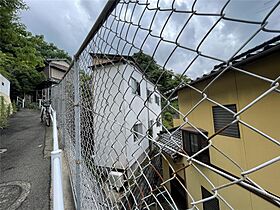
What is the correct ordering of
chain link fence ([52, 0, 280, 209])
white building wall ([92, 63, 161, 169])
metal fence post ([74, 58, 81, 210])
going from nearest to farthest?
chain link fence ([52, 0, 280, 209])
white building wall ([92, 63, 161, 169])
metal fence post ([74, 58, 81, 210])

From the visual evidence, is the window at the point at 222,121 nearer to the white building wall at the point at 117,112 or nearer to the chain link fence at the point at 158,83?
the chain link fence at the point at 158,83

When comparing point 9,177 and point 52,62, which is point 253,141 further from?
point 52,62

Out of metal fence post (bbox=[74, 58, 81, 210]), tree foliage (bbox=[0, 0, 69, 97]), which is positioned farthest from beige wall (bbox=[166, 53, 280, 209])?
tree foliage (bbox=[0, 0, 69, 97])

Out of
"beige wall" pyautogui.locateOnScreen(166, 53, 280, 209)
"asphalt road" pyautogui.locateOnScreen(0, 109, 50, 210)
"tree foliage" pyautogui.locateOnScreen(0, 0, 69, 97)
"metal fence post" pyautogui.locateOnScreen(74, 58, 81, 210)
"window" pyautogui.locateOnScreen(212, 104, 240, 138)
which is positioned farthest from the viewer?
"tree foliage" pyautogui.locateOnScreen(0, 0, 69, 97)

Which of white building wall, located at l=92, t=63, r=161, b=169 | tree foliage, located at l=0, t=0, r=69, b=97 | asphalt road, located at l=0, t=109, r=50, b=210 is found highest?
tree foliage, located at l=0, t=0, r=69, b=97

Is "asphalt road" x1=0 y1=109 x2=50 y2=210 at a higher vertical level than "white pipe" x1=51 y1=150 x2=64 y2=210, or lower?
lower

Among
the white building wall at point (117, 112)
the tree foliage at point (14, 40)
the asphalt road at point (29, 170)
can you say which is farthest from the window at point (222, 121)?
the tree foliage at point (14, 40)

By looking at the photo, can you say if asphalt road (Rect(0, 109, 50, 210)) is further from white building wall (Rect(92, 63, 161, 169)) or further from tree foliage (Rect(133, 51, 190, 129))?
tree foliage (Rect(133, 51, 190, 129))

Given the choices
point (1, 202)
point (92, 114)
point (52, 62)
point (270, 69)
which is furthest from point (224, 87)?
point (52, 62)

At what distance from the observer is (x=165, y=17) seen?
0.51 meters

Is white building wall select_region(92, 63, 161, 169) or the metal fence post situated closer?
white building wall select_region(92, 63, 161, 169)

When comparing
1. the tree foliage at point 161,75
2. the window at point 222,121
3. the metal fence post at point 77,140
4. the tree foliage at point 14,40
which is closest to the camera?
the tree foliage at point 161,75

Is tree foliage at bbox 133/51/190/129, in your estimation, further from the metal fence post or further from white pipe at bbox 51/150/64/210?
the metal fence post

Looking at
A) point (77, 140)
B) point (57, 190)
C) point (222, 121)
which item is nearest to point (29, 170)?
point (77, 140)
